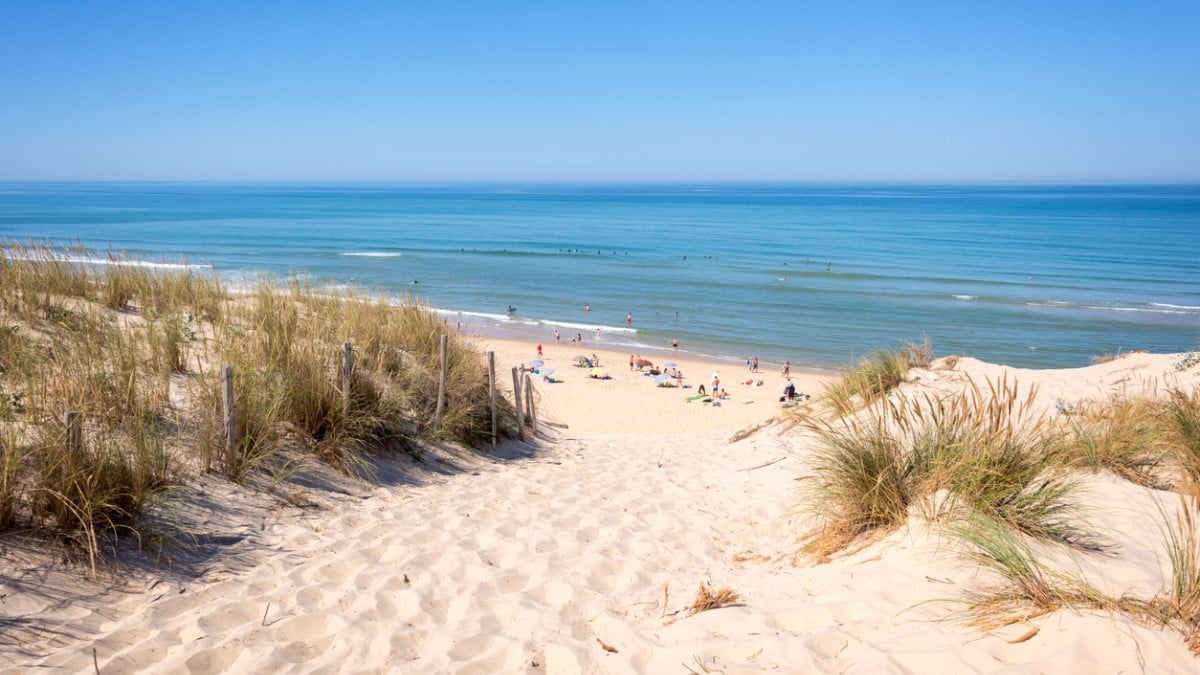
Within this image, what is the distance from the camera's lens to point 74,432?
13.9 ft

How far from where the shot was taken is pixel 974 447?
5141 mm

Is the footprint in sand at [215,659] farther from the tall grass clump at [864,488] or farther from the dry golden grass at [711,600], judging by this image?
the tall grass clump at [864,488]

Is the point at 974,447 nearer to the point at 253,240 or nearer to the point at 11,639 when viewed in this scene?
the point at 11,639

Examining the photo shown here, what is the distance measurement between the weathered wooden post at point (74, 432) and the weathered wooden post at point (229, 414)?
4.27ft

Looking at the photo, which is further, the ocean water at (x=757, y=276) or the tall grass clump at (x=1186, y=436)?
the ocean water at (x=757, y=276)

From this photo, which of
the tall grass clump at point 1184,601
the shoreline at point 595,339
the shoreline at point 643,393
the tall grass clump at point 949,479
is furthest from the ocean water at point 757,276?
the tall grass clump at point 1184,601

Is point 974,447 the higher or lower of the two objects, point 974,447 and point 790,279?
the higher

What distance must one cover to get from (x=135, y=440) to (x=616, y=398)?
16.5 m

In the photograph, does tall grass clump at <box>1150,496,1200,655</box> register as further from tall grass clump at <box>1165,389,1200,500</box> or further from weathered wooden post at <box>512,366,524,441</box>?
weathered wooden post at <box>512,366,524,441</box>

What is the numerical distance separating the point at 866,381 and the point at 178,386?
858cm

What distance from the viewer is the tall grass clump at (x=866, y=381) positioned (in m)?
10.0

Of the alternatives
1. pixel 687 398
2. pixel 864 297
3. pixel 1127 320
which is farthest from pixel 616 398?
pixel 1127 320

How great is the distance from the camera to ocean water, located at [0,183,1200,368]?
27.7 metres

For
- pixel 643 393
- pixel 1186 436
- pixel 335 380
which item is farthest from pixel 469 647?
pixel 643 393
